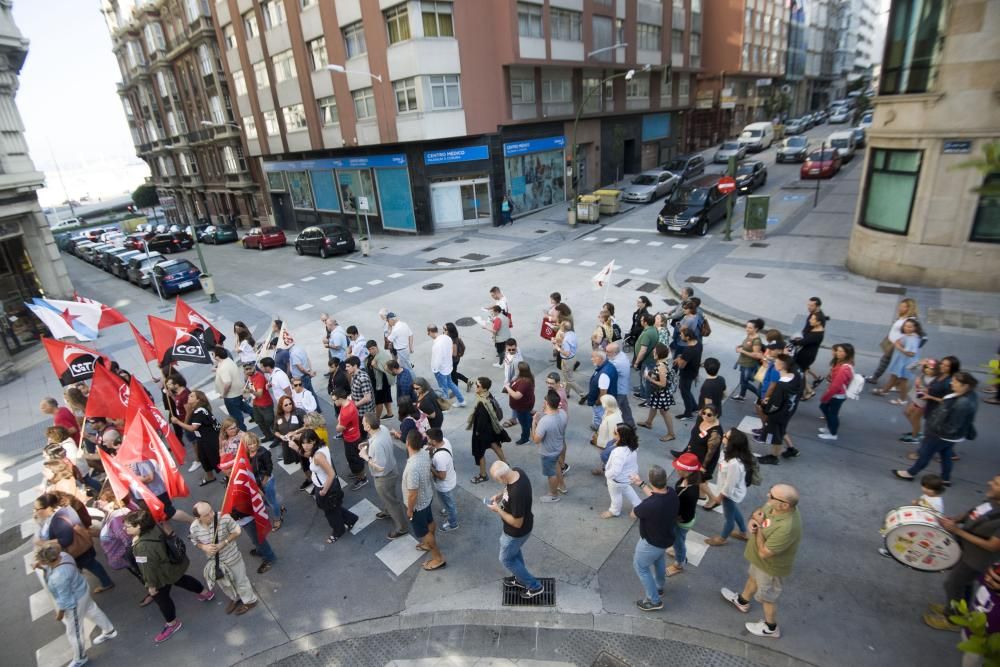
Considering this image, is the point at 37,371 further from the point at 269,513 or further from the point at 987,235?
the point at 987,235

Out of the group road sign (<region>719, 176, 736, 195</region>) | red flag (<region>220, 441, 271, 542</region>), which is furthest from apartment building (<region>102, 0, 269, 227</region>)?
red flag (<region>220, 441, 271, 542</region>)

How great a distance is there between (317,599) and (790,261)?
55.0 feet

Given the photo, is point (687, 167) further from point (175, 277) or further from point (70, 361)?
point (70, 361)

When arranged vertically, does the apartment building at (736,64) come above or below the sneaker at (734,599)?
above

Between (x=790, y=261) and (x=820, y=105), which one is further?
(x=820, y=105)

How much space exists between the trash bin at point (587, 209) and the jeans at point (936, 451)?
20.2 metres

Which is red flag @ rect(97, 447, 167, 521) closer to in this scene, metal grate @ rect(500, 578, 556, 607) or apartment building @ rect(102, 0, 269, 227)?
metal grate @ rect(500, 578, 556, 607)

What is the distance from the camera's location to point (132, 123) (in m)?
58.8

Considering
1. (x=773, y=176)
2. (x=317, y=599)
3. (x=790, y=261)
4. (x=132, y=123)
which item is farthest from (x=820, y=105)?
(x=317, y=599)

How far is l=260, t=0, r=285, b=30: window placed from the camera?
2903 cm

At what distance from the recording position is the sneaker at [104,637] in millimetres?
5988

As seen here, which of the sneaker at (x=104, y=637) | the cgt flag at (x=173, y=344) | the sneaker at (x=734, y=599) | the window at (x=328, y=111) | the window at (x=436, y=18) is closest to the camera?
the sneaker at (x=734, y=599)

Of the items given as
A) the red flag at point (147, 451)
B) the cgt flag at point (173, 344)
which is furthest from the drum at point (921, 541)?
the cgt flag at point (173, 344)

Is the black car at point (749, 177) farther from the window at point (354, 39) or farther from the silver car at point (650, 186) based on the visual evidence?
the window at point (354, 39)
